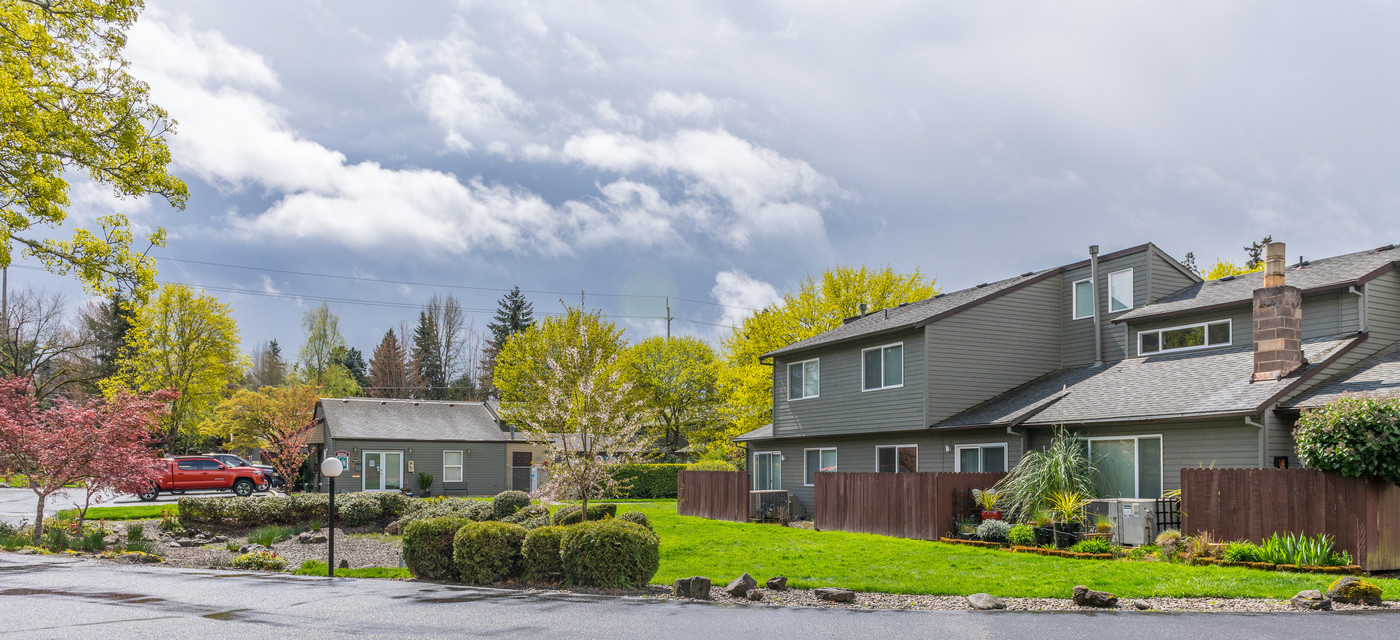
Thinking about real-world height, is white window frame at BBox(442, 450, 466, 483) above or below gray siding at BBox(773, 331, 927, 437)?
below

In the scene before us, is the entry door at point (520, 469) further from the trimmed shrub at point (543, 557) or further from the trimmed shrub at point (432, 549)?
the trimmed shrub at point (543, 557)

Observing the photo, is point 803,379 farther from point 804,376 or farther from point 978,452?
point 978,452

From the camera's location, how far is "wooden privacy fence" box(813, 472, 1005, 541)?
1870cm

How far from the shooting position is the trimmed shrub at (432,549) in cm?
1301

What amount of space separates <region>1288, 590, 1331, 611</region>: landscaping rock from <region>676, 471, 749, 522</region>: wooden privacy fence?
15629 millimetres

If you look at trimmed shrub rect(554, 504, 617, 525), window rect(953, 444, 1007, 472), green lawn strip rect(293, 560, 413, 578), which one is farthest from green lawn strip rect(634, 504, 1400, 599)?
window rect(953, 444, 1007, 472)

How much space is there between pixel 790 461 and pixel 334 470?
16714 millimetres

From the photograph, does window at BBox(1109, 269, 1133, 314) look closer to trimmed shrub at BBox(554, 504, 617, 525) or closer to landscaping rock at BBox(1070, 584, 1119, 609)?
trimmed shrub at BBox(554, 504, 617, 525)

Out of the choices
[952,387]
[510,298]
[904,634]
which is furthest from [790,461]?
[510,298]

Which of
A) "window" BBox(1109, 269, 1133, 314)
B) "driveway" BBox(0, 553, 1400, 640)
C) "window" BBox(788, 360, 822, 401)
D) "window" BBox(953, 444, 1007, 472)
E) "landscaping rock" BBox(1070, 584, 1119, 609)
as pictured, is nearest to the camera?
"driveway" BBox(0, 553, 1400, 640)

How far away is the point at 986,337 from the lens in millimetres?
24031

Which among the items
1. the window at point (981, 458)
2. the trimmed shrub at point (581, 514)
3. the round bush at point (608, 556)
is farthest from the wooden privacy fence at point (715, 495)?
the round bush at point (608, 556)

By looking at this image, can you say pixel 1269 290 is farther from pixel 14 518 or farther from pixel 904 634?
pixel 14 518

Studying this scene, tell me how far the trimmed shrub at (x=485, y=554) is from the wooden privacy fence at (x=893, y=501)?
929 cm
